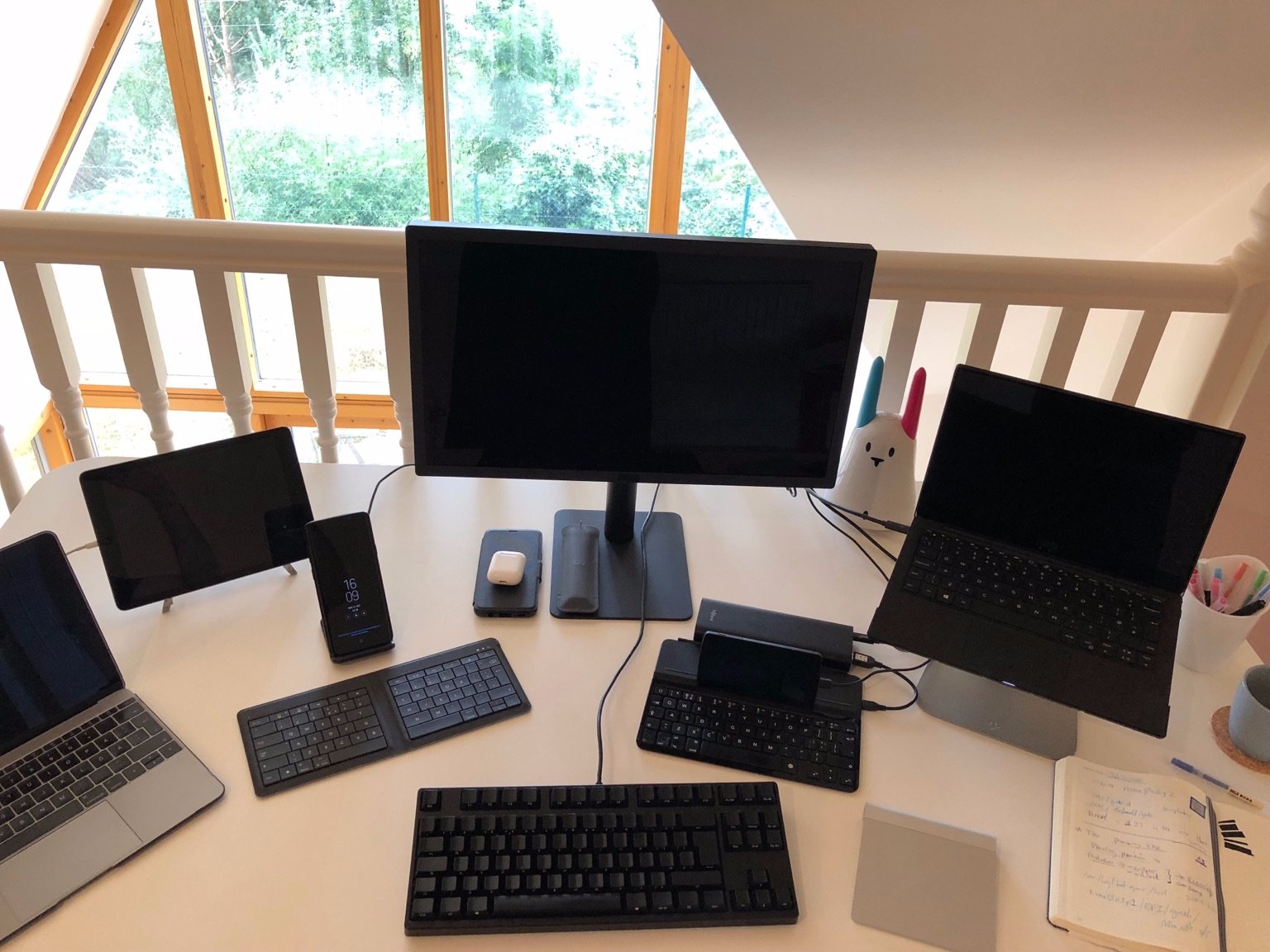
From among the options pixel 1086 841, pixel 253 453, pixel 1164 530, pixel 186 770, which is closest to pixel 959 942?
pixel 1086 841

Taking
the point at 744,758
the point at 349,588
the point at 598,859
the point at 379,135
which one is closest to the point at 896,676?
the point at 744,758

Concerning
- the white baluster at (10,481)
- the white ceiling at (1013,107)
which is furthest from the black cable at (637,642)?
the white baluster at (10,481)

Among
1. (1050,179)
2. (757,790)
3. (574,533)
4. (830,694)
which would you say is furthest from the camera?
(1050,179)

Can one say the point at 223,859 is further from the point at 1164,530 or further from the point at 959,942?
the point at 1164,530

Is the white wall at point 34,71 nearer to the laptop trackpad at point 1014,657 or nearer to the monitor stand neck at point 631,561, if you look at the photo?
the monitor stand neck at point 631,561

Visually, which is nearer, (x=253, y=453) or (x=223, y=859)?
(x=223, y=859)

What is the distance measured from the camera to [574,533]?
122 cm

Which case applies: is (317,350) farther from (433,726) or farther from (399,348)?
(433,726)

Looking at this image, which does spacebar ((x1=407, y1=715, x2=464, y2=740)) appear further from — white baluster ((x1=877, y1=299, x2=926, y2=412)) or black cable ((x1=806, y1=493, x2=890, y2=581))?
white baluster ((x1=877, y1=299, x2=926, y2=412))

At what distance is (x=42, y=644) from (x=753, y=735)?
76cm

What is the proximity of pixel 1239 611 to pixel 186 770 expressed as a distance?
1.25m

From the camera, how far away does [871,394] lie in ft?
4.27

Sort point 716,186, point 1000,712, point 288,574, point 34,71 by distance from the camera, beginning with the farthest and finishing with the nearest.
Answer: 1. point 716,186
2. point 34,71
3. point 288,574
4. point 1000,712

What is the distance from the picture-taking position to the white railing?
1.25 m
